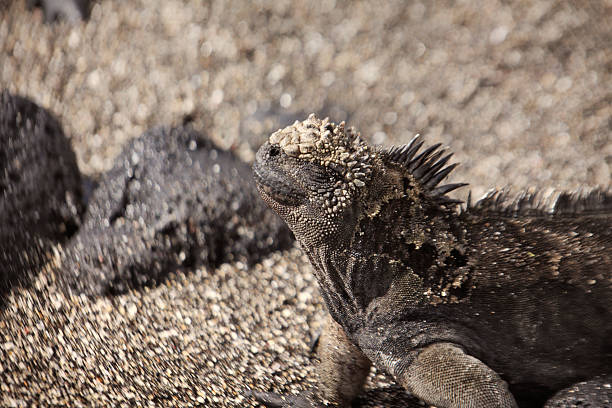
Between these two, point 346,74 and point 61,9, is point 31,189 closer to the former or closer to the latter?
point 61,9

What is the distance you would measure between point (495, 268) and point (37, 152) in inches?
98.6

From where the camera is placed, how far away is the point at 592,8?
15.8 ft

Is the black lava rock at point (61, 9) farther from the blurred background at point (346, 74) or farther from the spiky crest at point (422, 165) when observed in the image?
the spiky crest at point (422, 165)

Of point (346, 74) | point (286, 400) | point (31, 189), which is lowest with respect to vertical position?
point (286, 400)

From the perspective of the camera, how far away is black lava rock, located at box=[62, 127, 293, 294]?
3.06m

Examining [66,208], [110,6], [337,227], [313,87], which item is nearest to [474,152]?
[313,87]

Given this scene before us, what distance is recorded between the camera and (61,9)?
4.42 meters

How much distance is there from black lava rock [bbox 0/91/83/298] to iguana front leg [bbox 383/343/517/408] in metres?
1.97

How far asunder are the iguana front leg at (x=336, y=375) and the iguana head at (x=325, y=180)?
1.78 ft

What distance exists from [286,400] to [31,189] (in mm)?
1809

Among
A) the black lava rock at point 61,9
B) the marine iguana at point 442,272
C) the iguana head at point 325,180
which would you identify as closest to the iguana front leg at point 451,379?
the marine iguana at point 442,272

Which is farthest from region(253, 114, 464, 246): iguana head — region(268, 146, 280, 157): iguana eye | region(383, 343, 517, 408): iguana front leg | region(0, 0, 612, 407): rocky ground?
→ region(0, 0, 612, 407): rocky ground

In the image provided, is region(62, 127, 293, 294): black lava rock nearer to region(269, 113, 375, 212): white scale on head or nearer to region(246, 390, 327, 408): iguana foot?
region(246, 390, 327, 408): iguana foot

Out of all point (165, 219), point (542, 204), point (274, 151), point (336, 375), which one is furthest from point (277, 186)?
point (165, 219)
